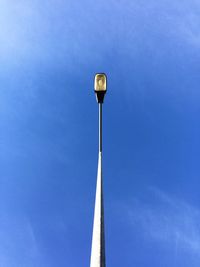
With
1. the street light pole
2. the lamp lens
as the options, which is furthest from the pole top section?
the street light pole

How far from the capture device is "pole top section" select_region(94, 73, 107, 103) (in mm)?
9117

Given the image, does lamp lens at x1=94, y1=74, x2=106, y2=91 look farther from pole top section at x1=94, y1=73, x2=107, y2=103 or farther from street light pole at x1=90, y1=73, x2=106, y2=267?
street light pole at x1=90, y1=73, x2=106, y2=267

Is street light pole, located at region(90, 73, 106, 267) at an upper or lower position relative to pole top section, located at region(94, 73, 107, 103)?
lower

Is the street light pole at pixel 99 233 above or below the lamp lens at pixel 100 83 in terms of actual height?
below

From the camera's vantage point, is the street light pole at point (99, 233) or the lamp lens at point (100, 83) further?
the lamp lens at point (100, 83)

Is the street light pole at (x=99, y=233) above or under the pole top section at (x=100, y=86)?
under

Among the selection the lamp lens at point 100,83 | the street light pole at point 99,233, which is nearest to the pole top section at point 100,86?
the lamp lens at point 100,83

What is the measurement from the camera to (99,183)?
697 centimetres

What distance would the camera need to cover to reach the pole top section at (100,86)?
9117 mm

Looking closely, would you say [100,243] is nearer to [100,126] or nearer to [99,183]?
[99,183]

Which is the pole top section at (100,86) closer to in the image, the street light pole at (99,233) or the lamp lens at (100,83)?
the lamp lens at (100,83)

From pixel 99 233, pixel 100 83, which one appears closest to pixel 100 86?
pixel 100 83

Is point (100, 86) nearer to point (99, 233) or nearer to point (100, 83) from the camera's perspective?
point (100, 83)

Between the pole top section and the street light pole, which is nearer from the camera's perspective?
the street light pole
